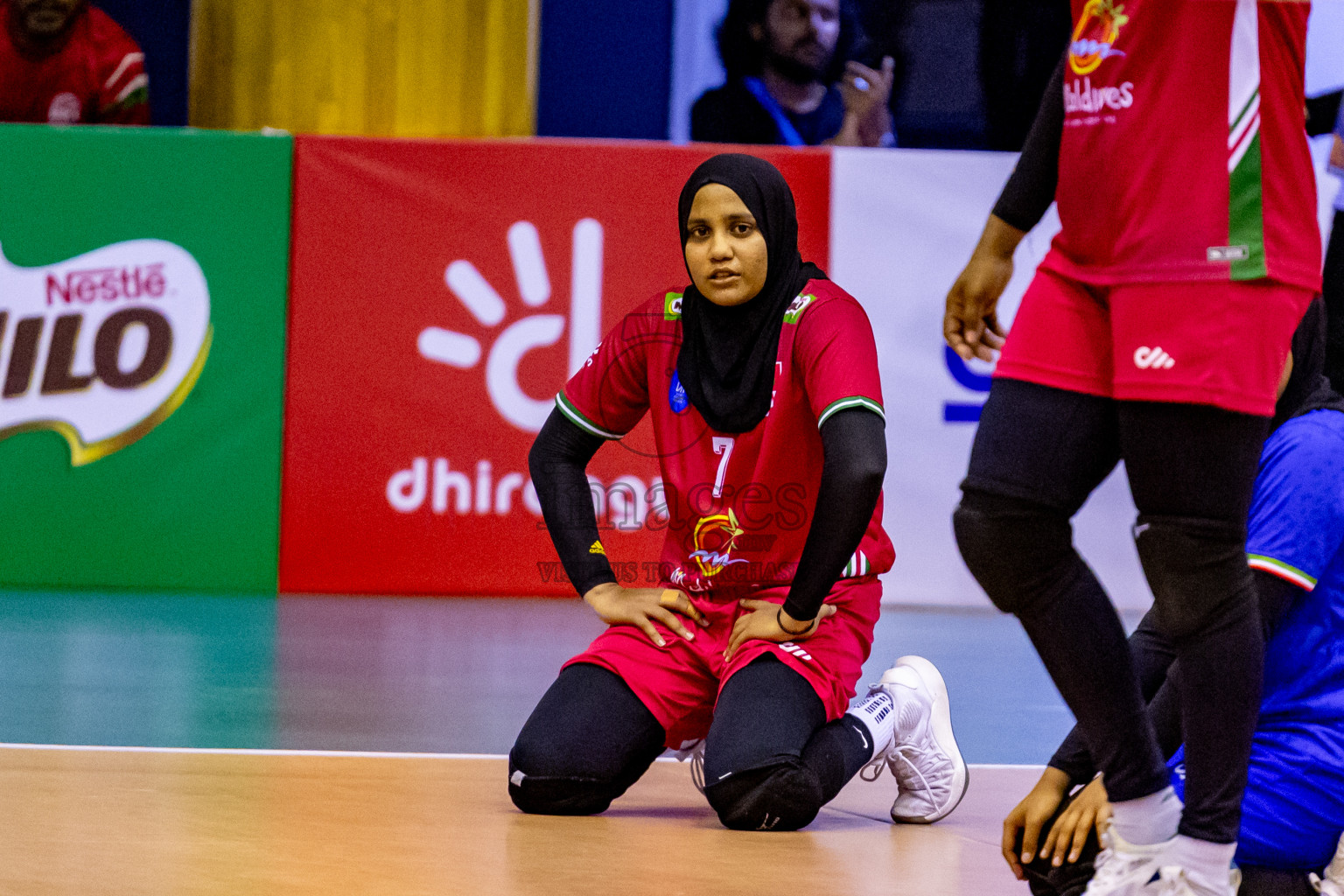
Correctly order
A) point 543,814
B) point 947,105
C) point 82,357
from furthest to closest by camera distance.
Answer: point 947,105
point 82,357
point 543,814

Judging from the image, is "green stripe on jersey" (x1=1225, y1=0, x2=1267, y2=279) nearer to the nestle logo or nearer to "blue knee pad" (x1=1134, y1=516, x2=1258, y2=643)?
"blue knee pad" (x1=1134, y1=516, x2=1258, y2=643)

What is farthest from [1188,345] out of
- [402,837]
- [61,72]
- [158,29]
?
[158,29]

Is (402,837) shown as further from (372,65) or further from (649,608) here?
(372,65)

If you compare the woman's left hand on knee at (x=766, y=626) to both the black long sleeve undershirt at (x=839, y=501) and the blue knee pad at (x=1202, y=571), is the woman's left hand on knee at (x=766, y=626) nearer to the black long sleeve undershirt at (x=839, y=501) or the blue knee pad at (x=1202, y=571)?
the black long sleeve undershirt at (x=839, y=501)

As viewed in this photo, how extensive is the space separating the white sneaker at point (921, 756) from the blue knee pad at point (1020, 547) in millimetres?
927

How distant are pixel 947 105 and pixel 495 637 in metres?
3.91

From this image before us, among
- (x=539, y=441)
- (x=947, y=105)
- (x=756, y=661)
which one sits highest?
(x=947, y=105)

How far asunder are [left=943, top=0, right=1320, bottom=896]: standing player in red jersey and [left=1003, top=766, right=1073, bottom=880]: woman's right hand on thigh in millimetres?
131

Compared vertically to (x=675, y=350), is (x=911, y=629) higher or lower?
lower

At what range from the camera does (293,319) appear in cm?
579

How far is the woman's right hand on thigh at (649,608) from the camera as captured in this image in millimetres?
2953

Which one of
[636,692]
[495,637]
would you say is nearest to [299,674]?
[495,637]

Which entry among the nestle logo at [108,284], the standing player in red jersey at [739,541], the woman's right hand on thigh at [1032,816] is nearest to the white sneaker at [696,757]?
the standing player in red jersey at [739,541]

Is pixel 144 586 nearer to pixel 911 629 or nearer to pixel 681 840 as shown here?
pixel 911 629
